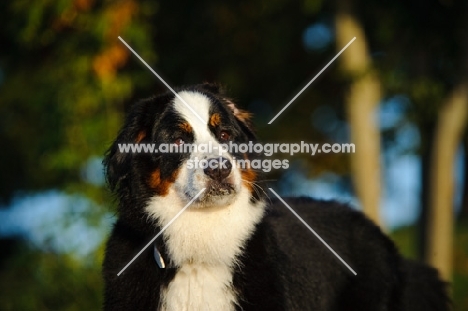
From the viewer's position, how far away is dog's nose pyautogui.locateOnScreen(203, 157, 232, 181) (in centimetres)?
506

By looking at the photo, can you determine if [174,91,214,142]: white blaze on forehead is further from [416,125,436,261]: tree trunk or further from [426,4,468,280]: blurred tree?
[416,125,436,261]: tree trunk

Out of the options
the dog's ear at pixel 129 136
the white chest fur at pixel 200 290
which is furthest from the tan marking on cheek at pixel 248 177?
the dog's ear at pixel 129 136

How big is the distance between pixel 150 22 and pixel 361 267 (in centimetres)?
744

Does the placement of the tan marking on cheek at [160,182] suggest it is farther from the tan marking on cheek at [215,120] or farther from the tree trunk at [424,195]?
the tree trunk at [424,195]

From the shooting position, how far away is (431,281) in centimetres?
661

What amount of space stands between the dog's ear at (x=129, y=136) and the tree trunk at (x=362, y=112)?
537 centimetres

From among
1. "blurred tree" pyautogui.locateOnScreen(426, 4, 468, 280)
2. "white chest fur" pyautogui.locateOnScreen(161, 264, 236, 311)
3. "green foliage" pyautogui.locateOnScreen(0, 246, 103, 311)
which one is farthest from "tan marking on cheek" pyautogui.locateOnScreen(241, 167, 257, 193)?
"blurred tree" pyautogui.locateOnScreen(426, 4, 468, 280)

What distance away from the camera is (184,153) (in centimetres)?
528

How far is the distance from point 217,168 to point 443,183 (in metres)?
6.09

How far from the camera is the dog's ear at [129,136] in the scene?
5.46 m

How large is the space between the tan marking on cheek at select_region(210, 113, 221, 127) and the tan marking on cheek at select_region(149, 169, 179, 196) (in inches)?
17.1

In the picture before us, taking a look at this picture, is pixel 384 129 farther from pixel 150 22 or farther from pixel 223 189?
pixel 223 189

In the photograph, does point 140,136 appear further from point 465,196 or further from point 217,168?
point 465,196

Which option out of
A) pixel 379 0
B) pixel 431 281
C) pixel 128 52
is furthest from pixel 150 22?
pixel 431 281
